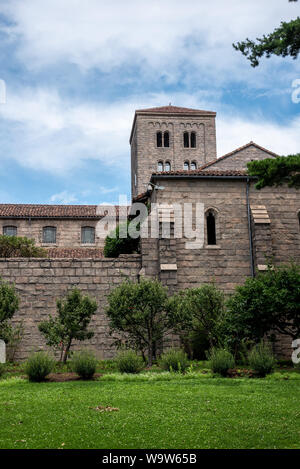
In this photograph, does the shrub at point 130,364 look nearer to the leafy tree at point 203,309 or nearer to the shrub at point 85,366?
the shrub at point 85,366

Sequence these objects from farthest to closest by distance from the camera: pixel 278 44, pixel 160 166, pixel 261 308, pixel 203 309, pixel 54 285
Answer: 1. pixel 160 166
2. pixel 54 285
3. pixel 203 309
4. pixel 261 308
5. pixel 278 44

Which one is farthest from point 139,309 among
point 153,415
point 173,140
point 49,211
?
point 173,140

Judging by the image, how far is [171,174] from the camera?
23406mm

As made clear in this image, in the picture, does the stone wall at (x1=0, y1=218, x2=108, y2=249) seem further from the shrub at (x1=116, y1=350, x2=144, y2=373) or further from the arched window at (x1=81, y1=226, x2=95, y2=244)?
the shrub at (x1=116, y1=350, x2=144, y2=373)

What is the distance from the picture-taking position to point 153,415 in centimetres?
970

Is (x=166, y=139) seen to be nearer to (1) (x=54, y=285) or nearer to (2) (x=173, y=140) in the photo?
(2) (x=173, y=140)

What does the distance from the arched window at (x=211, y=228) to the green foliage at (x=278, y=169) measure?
879cm

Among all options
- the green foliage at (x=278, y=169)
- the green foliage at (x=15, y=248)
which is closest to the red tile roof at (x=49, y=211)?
the green foliage at (x=15, y=248)

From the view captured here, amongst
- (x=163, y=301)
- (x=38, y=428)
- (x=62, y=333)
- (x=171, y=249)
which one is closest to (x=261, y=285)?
(x=163, y=301)

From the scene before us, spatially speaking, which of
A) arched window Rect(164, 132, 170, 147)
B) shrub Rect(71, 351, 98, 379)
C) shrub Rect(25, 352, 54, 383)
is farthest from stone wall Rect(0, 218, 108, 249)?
arched window Rect(164, 132, 170, 147)

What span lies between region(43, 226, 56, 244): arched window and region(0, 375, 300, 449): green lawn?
25017 mm

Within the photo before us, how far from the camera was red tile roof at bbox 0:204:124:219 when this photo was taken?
38188 millimetres

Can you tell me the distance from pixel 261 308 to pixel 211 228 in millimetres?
7721
